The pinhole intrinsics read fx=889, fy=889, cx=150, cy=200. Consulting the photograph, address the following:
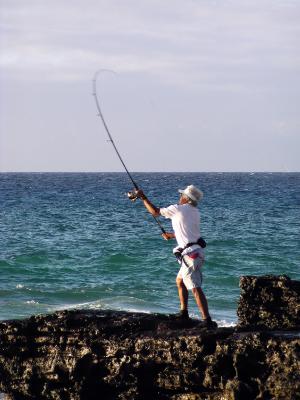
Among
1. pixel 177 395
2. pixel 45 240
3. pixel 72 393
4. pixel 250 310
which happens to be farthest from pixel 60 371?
pixel 45 240

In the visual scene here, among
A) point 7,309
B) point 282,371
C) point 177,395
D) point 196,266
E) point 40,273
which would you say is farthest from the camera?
point 40,273

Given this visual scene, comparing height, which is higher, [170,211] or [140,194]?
[140,194]

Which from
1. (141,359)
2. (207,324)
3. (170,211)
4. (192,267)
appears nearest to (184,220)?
(170,211)

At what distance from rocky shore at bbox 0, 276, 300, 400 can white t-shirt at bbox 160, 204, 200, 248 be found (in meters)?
0.83

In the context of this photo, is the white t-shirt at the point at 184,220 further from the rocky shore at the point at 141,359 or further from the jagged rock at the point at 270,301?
the jagged rock at the point at 270,301

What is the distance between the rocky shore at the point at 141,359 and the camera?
7820 millimetres

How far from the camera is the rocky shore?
7820 mm

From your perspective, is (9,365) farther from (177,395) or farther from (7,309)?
(7,309)

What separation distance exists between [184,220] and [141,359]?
1.52 metres

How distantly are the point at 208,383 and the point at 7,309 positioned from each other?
11.1 meters

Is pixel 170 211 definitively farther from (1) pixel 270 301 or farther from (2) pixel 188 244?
(1) pixel 270 301

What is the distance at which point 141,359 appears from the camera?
823 centimetres

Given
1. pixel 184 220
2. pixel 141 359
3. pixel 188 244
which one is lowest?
pixel 141 359

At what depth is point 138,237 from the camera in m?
34.1
